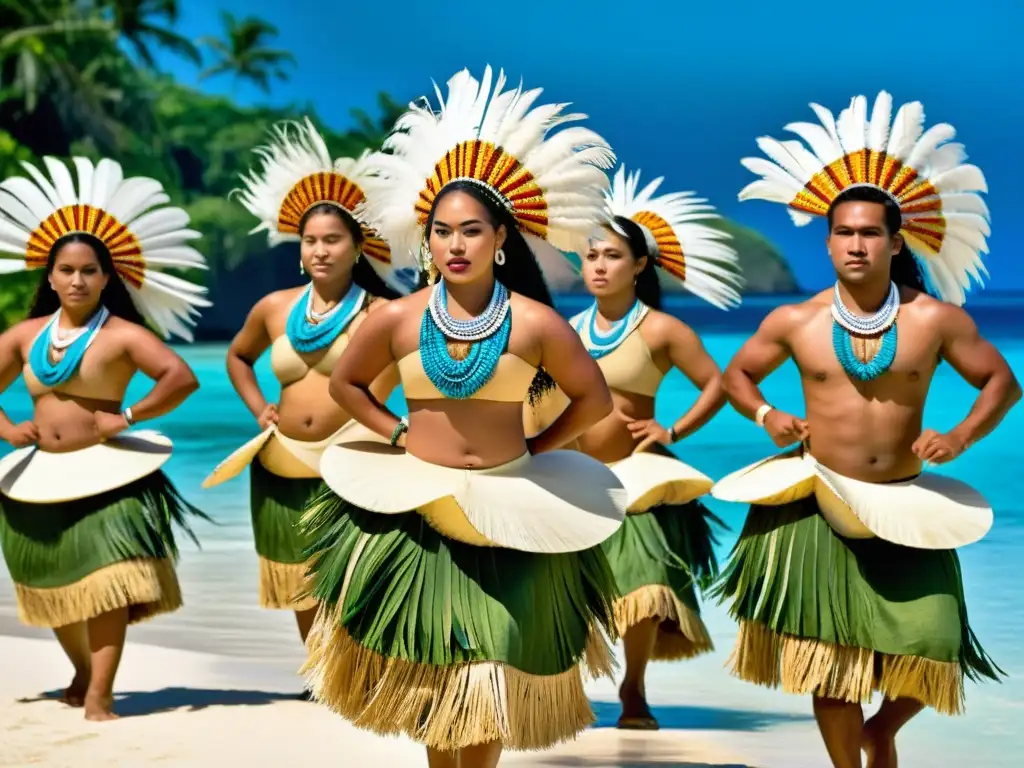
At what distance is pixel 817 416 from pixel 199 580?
507cm

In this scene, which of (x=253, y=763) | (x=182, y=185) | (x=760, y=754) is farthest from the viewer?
(x=182, y=185)

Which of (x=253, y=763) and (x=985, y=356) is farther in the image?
(x=253, y=763)

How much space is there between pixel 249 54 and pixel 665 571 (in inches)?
1261

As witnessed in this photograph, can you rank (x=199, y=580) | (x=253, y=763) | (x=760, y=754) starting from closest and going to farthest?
1. (x=253, y=763)
2. (x=760, y=754)
3. (x=199, y=580)

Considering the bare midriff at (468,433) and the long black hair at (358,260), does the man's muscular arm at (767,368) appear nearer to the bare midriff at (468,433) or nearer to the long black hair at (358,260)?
the bare midriff at (468,433)

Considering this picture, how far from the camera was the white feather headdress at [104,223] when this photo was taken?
5266 millimetres

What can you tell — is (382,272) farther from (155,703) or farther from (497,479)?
(497,479)

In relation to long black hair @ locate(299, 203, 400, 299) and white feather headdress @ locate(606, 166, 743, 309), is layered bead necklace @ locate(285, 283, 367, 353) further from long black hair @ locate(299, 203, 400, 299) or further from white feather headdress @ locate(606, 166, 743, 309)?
white feather headdress @ locate(606, 166, 743, 309)

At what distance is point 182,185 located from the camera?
33156 mm

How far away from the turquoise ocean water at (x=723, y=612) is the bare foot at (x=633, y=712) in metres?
0.21

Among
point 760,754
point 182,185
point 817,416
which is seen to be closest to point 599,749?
point 760,754

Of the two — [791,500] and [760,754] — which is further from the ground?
[791,500]

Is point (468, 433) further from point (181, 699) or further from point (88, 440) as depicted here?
point (181, 699)

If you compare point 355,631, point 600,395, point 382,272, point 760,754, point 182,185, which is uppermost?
point 182,185
